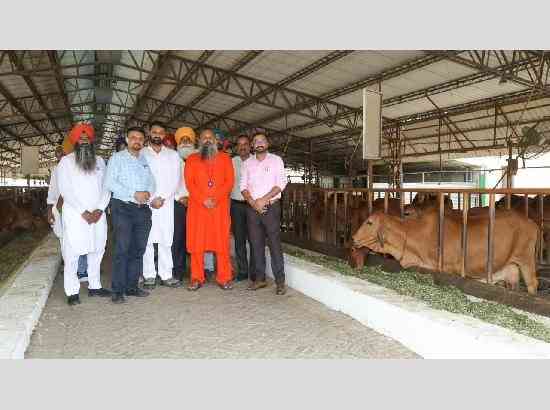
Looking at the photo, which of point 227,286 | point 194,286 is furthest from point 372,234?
point 194,286

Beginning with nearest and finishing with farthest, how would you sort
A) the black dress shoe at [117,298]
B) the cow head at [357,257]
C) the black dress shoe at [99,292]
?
1. the black dress shoe at [117,298]
2. the black dress shoe at [99,292]
3. the cow head at [357,257]

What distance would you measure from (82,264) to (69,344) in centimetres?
249

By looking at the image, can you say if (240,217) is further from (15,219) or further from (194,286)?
(15,219)

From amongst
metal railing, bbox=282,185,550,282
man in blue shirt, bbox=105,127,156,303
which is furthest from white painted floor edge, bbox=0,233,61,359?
metal railing, bbox=282,185,550,282

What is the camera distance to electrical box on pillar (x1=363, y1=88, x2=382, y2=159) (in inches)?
395

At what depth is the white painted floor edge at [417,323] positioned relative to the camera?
3.14 metres

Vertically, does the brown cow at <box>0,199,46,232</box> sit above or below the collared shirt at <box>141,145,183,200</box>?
below

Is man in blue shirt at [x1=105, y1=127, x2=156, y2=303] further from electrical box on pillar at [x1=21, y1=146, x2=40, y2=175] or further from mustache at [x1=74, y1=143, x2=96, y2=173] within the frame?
electrical box on pillar at [x1=21, y1=146, x2=40, y2=175]

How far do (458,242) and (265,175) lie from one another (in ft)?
8.46

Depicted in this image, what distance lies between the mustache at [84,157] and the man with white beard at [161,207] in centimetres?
74

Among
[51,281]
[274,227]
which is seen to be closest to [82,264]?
[51,281]

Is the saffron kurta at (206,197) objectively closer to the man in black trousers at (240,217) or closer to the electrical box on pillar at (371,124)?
the man in black trousers at (240,217)

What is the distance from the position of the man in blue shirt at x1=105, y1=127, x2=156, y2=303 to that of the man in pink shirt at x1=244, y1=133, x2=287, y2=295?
113cm

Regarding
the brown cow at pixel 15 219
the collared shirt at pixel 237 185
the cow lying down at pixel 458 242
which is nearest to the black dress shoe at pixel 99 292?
the collared shirt at pixel 237 185
